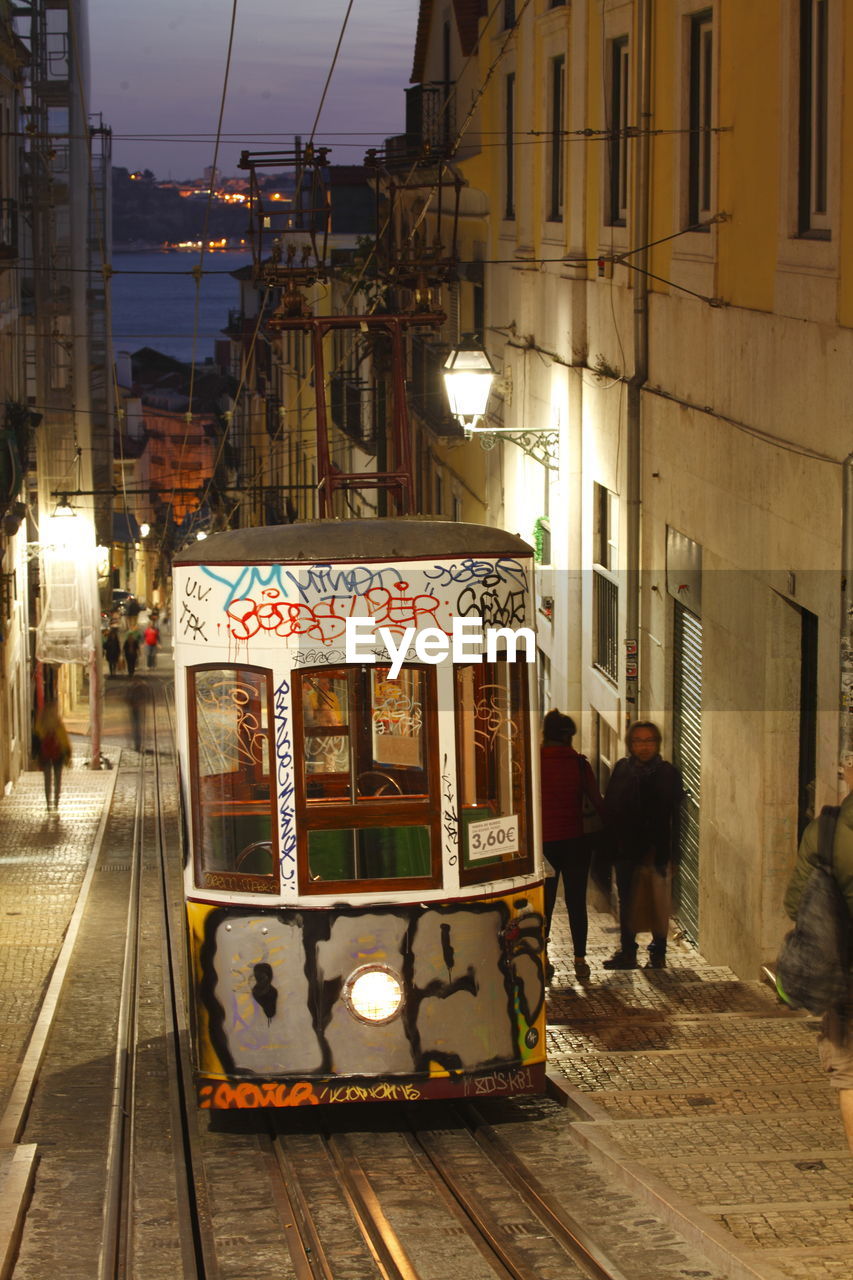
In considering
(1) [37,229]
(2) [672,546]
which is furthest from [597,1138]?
(1) [37,229]

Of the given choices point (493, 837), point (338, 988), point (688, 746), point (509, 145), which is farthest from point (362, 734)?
point (509, 145)

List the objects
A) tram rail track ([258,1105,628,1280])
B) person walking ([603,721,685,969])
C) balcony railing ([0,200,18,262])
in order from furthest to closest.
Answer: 1. balcony railing ([0,200,18,262])
2. person walking ([603,721,685,969])
3. tram rail track ([258,1105,628,1280])

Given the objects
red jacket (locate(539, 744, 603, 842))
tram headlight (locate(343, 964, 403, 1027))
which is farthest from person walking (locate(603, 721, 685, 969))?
tram headlight (locate(343, 964, 403, 1027))

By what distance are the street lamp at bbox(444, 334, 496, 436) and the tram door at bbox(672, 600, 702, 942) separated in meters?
3.63

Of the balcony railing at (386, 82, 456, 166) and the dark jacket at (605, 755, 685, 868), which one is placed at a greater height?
the balcony railing at (386, 82, 456, 166)

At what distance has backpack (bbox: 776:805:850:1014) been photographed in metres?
6.46

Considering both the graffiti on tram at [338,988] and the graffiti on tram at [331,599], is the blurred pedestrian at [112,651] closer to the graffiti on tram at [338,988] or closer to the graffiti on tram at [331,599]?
the graffiti on tram at [331,599]

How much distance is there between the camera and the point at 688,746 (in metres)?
13.4

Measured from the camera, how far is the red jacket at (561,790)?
11078 millimetres

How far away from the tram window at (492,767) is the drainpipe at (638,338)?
20.5ft

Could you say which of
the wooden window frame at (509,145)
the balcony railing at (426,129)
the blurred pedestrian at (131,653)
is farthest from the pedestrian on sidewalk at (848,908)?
the blurred pedestrian at (131,653)

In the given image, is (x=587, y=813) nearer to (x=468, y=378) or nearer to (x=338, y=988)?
(x=338, y=988)

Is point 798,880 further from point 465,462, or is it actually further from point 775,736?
point 465,462

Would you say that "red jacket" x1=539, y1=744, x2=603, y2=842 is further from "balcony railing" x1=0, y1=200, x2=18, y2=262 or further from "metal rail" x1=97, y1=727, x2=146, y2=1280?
"balcony railing" x1=0, y1=200, x2=18, y2=262
